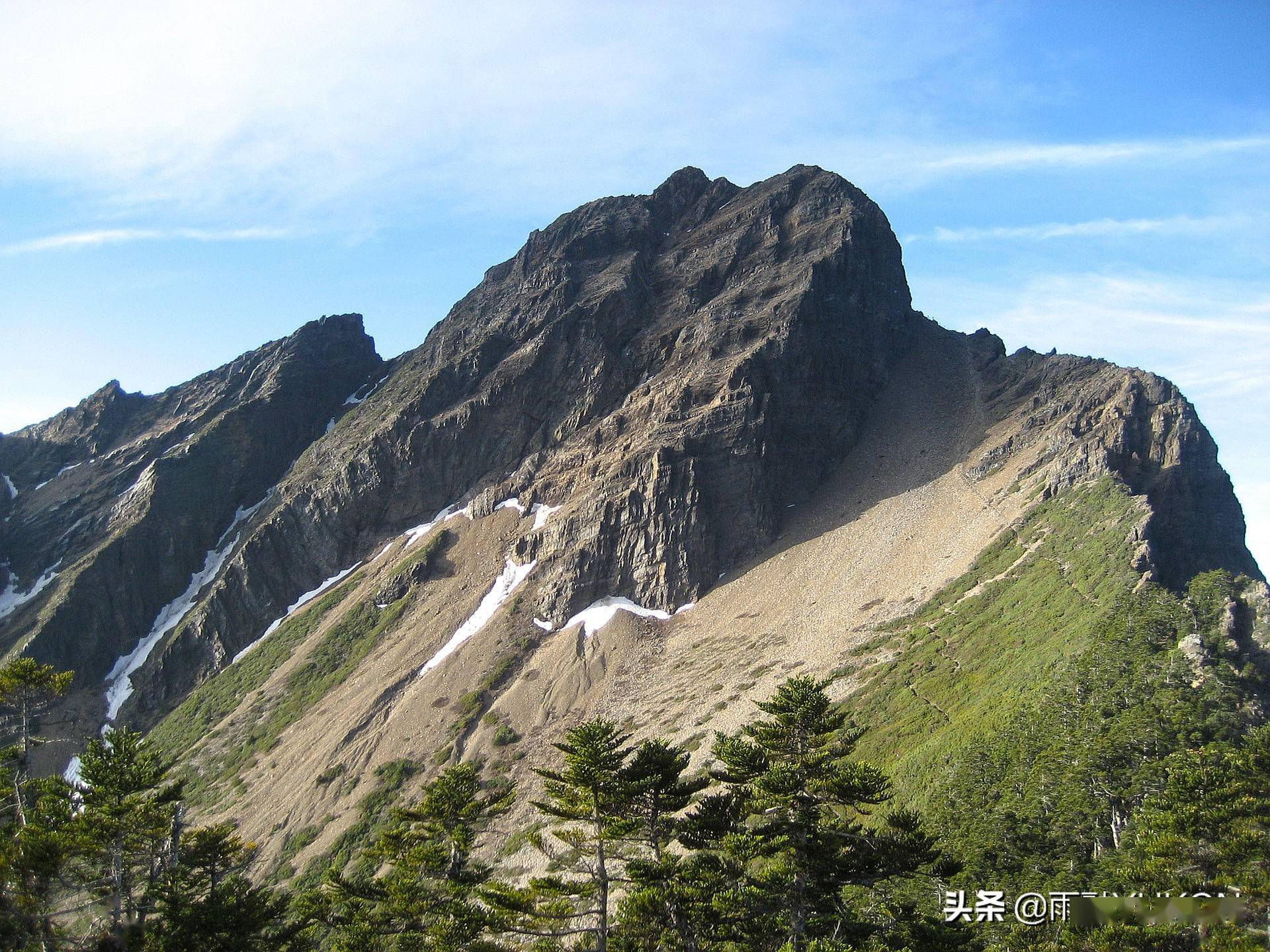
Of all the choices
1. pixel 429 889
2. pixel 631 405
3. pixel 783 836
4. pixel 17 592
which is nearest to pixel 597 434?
pixel 631 405

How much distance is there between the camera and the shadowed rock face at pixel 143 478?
356 ft

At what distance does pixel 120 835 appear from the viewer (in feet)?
73.7

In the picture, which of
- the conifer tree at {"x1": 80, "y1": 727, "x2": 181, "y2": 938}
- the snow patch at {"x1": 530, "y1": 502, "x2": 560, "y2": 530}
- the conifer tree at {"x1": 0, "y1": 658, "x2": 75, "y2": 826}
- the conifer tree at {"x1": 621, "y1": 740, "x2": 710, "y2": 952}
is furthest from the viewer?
the snow patch at {"x1": 530, "y1": 502, "x2": 560, "y2": 530}

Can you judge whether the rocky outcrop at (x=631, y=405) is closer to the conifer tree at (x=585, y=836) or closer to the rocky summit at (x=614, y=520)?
the rocky summit at (x=614, y=520)

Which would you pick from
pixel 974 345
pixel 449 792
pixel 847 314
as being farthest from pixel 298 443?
pixel 449 792

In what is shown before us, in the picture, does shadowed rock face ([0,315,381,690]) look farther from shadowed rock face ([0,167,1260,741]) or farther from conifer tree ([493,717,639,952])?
conifer tree ([493,717,639,952])

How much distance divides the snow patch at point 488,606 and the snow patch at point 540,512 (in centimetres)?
598

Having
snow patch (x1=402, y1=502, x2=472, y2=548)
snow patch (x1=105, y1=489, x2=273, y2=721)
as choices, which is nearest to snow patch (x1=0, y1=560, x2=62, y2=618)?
snow patch (x1=105, y1=489, x2=273, y2=721)

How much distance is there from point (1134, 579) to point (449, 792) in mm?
47650

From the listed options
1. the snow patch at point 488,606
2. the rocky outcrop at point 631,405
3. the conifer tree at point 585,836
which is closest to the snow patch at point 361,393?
the rocky outcrop at point 631,405

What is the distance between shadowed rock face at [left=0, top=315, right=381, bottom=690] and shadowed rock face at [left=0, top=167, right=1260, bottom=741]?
44 centimetres

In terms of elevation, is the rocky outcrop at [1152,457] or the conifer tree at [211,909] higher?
the rocky outcrop at [1152,457]

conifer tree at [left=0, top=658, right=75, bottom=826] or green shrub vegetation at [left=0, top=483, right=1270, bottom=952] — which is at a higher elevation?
conifer tree at [left=0, top=658, right=75, bottom=826]

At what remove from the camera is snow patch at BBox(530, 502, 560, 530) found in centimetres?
9900
